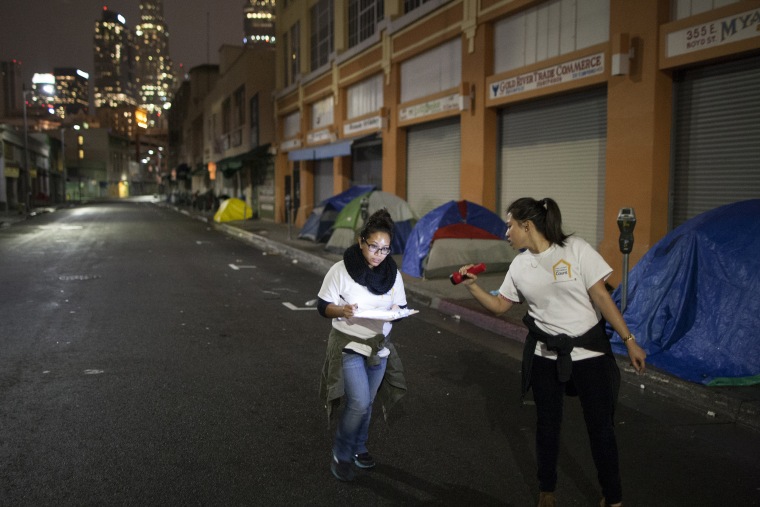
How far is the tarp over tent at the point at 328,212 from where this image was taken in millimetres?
20875

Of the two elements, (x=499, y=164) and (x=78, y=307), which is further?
(x=499, y=164)

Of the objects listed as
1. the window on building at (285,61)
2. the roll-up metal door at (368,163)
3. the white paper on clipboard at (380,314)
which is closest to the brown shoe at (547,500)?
the white paper on clipboard at (380,314)

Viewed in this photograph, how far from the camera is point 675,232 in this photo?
24.8ft

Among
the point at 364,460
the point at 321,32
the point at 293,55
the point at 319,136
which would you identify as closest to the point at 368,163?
the point at 319,136

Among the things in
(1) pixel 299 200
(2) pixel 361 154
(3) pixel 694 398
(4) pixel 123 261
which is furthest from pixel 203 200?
(3) pixel 694 398

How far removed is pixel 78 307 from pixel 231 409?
6.06 m

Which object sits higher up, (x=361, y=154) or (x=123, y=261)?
(x=361, y=154)

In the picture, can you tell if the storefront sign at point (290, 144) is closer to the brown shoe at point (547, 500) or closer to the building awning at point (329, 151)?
the building awning at point (329, 151)

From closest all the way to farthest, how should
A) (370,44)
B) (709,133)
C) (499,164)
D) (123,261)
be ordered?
(709,133)
(499,164)
(123,261)
(370,44)

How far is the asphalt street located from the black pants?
433 millimetres

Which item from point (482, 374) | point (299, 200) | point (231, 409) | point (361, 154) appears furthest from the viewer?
point (299, 200)

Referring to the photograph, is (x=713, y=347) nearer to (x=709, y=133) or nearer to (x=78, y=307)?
(x=709, y=133)

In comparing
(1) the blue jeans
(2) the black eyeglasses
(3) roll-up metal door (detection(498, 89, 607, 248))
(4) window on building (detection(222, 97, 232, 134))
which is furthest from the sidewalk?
(4) window on building (detection(222, 97, 232, 134))

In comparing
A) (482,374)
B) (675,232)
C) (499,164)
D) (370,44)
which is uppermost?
(370,44)
